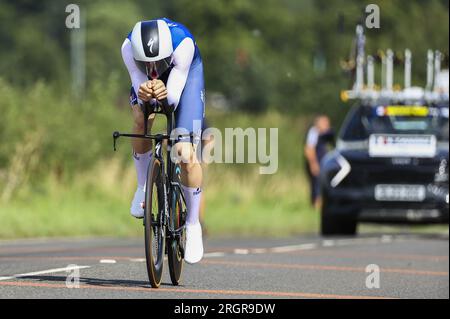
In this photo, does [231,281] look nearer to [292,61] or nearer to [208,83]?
[208,83]

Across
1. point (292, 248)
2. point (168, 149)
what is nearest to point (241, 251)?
point (292, 248)

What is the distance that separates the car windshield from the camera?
18453 mm

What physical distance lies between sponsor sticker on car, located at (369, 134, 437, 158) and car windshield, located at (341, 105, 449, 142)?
10 cm

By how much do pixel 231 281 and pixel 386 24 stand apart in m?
61.4

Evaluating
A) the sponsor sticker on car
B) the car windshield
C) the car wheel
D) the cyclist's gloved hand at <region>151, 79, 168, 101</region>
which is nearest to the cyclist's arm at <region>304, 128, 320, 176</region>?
the car wheel

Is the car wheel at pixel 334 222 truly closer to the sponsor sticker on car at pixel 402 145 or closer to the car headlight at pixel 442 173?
the sponsor sticker on car at pixel 402 145

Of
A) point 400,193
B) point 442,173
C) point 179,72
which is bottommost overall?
point 400,193

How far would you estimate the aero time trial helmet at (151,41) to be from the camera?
9.35m

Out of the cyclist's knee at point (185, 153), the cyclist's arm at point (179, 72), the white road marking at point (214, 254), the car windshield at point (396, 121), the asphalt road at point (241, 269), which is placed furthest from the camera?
the car windshield at point (396, 121)

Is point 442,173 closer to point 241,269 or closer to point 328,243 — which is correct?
point 328,243

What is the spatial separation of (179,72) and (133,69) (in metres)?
0.31

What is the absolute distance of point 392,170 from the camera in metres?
18.1

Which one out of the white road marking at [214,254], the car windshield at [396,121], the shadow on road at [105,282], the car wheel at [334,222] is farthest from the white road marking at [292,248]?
the shadow on road at [105,282]

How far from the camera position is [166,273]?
1188 centimetres
